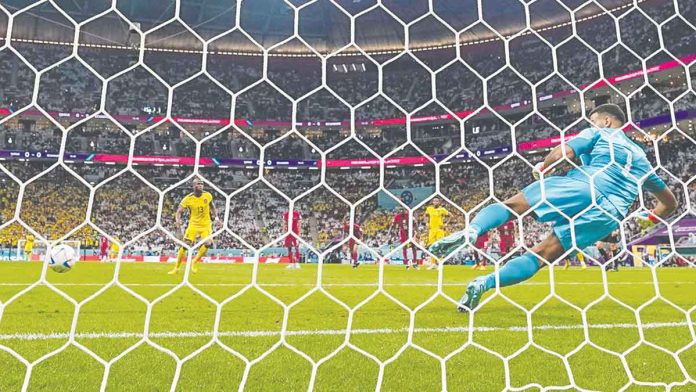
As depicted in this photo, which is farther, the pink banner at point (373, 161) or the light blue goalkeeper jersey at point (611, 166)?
the pink banner at point (373, 161)

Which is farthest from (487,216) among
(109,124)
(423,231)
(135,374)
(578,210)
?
(109,124)

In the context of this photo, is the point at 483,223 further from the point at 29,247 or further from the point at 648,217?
the point at 29,247

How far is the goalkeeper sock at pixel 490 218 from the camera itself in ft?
9.18

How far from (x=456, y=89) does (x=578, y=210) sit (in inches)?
786

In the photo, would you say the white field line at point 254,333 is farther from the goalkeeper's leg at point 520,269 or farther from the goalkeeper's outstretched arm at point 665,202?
the goalkeeper's outstretched arm at point 665,202

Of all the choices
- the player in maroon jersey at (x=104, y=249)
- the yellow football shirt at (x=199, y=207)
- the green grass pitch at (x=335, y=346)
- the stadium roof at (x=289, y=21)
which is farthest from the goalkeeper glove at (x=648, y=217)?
the stadium roof at (x=289, y=21)

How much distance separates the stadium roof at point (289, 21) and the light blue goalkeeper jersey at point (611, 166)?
1677 cm

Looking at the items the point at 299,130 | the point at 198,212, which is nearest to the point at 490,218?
the point at 198,212

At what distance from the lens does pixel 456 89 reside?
21922mm

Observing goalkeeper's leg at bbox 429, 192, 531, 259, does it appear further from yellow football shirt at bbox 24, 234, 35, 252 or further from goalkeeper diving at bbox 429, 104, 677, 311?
yellow football shirt at bbox 24, 234, 35, 252

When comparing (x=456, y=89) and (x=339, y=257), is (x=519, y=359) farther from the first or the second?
(x=456, y=89)

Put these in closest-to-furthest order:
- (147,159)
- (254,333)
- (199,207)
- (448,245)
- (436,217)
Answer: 1. (254,333)
2. (448,245)
3. (199,207)
4. (436,217)
5. (147,159)

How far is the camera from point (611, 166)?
9.61 ft

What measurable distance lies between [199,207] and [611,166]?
5.32 m
